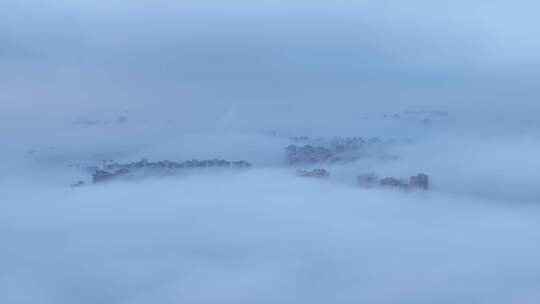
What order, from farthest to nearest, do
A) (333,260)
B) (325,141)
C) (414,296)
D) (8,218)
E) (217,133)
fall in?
(217,133) < (325,141) < (8,218) < (333,260) < (414,296)

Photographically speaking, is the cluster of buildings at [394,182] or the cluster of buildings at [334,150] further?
the cluster of buildings at [334,150]

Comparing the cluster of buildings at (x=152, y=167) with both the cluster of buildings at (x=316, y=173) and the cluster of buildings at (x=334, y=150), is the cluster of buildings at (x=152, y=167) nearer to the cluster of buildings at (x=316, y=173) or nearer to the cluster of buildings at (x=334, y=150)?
the cluster of buildings at (x=334, y=150)

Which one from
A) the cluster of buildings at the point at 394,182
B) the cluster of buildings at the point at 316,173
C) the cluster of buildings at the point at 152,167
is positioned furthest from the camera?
the cluster of buildings at the point at 316,173

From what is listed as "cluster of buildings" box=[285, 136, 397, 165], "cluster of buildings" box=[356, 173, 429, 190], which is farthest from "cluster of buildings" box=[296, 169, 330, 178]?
"cluster of buildings" box=[285, 136, 397, 165]

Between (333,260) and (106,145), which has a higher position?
(106,145)

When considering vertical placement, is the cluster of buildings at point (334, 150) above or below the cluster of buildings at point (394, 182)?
above

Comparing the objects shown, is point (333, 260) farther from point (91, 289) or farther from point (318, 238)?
point (91, 289)

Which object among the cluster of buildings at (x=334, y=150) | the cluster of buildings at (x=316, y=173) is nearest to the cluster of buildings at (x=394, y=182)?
the cluster of buildings at (x=316, y=173)

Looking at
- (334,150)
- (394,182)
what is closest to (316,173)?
(394,182)

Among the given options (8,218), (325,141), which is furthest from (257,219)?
(325,141)

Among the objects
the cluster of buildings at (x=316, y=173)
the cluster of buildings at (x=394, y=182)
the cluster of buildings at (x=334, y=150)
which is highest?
the cluster of buildings at (x=334, y=150)

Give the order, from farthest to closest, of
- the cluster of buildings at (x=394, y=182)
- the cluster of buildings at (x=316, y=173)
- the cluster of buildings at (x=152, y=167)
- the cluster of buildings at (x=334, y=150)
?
the cluster of buildings at (x=334, y=150) < the cluster of buildings at (x=316, y=173) < the cluster of buildings at (x=152, y=167) < the cluster of buildings at (x=394, y=182)
